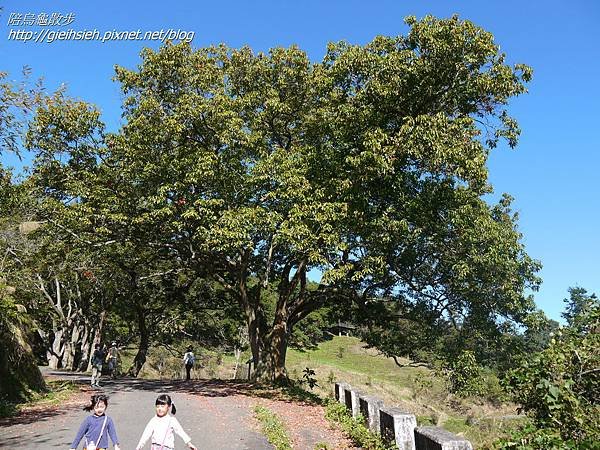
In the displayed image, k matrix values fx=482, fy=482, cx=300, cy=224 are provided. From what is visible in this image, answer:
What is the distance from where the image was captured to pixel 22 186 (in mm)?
17516

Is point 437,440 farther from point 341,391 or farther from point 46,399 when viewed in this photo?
point 46,399

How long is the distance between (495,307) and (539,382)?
8.11 meters

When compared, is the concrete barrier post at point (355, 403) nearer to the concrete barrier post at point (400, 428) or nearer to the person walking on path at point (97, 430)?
the concrete barrier post at point (400, 428)

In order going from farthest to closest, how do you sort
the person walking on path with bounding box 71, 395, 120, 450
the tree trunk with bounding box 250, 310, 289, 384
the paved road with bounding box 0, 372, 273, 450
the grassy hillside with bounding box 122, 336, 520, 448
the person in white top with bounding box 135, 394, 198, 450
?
1. the grassy hillside with bounding box 122, 336, 520, 448
2. the tree trunk with bounding box 250, 310, 289, 384
3. the paved road with bounding box 0, 372, 273, 450
4. the person walking on path with bounding box 71, 395, 120, 450
5. the person in white top with bounding box 135, 394, 198, 450

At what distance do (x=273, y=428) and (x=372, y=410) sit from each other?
96.4 inches

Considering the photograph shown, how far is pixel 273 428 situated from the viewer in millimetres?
11305

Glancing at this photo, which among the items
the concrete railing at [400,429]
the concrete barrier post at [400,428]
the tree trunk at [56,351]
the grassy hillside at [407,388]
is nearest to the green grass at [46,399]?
the concrete railing at [400,429]

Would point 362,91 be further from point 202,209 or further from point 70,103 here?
point 70,103

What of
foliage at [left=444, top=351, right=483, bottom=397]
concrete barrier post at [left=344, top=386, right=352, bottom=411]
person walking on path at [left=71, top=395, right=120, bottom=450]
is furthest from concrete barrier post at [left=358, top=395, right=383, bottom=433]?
person walking on path at [left=71, top=395, right=120, bottom=450]

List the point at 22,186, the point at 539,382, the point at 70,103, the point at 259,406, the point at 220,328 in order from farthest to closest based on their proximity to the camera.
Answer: the point at 220,328 < the point at 22,186 < the point at 70,103 < the point at 259,406 < the point at 539,382

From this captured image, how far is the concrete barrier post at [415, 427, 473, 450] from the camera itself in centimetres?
679

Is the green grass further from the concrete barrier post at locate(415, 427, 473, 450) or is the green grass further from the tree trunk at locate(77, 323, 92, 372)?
the tree trunk at locate(77, 323, 92, 372)

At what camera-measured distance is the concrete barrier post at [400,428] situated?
8.38 metres

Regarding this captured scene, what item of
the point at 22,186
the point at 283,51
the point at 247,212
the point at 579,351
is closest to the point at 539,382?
the point at 579,351
